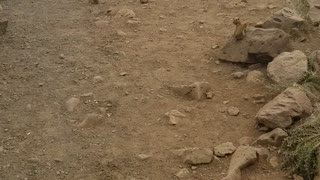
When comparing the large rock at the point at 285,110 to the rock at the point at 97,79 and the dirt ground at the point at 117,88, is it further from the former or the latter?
the rock at the point at 97,79

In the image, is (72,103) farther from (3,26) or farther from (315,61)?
(315,61)

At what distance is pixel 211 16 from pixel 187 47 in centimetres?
59

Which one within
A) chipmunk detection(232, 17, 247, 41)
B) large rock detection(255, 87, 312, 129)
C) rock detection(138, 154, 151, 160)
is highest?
chipmunk detection(232, 17, 247, 41)

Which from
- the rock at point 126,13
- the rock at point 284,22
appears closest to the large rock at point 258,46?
the rock at point 284,22

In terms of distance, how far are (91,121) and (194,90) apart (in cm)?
72

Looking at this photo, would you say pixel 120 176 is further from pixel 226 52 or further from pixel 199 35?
pixel 199 35

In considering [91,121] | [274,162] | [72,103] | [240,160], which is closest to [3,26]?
[72,103]

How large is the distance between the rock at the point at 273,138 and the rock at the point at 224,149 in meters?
0.15

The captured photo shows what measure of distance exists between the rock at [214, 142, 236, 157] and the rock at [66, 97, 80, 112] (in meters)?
0.97

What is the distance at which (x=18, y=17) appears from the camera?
4480mm

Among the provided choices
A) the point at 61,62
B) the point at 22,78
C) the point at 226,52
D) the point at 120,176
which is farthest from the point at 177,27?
the point at 120,176

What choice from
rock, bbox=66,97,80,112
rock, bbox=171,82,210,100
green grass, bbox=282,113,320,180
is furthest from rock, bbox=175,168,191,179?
rock, bbox=66,97,80,112

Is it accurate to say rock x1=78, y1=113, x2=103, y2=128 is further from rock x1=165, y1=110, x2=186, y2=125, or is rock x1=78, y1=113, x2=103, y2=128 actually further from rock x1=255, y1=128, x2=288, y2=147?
rock x1=255, y1=128, x2=288, y2=147

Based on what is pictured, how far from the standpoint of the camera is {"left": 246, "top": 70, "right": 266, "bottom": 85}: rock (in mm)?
3398
